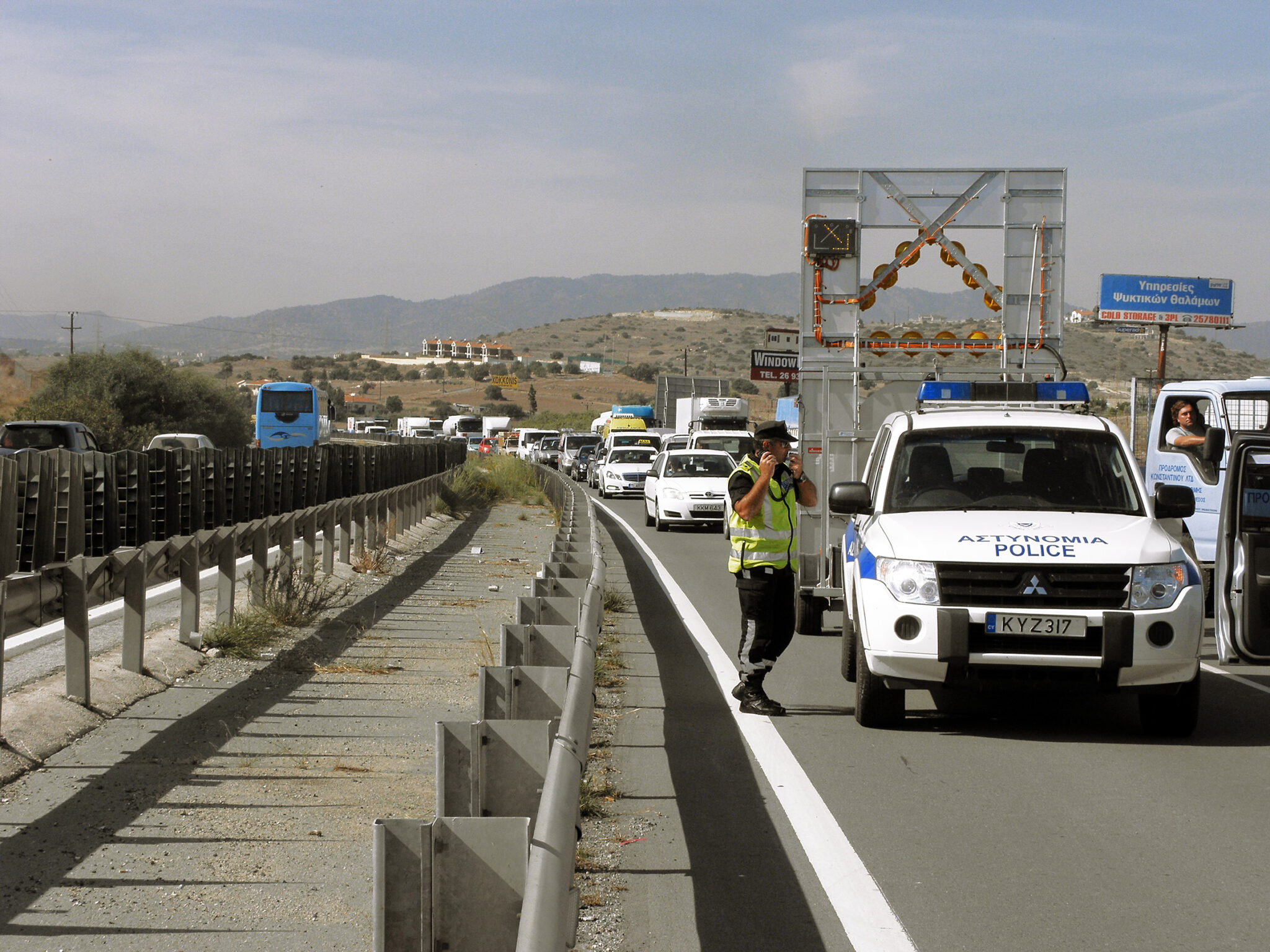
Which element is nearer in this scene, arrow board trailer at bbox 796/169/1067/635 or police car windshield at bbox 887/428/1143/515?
police car windshield at bbox 887/428/1143/515

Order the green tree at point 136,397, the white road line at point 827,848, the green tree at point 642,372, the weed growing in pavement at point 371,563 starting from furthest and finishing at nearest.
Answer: the green tree at point 642,372 → the green tree at point 136,397 → the weed growing in pavement at point 371,563 → the white road line at point 827,848

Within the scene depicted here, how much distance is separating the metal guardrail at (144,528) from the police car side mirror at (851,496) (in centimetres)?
434

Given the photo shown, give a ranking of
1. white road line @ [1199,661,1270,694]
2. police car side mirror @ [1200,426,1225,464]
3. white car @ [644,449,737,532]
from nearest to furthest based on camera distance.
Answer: police car side mirror @ [1200,426,1225,464] < white road line @ [1199,661,1270,694] < white car @ [644,449,737,532]

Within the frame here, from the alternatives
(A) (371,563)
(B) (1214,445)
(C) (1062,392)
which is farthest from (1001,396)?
(A) (371,563)

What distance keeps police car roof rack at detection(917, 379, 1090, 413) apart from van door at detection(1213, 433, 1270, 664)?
2.65 meters

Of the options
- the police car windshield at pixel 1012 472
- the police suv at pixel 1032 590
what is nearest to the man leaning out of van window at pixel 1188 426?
the police car windshield at pixel 1012 472

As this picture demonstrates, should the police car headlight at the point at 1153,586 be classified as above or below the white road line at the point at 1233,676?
above

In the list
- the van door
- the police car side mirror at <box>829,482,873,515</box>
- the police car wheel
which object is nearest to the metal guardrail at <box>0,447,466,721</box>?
the police car side mirror at <box>829,482,873,515</box>

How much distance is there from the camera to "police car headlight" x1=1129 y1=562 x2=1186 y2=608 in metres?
7.64

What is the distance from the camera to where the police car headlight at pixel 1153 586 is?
764cm

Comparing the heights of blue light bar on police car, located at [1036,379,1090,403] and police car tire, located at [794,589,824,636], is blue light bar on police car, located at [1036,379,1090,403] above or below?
above

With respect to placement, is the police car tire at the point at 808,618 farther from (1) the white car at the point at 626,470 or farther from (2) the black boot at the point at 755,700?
(1) the white car at the point at 626,470

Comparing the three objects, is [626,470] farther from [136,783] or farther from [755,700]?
[136,783]

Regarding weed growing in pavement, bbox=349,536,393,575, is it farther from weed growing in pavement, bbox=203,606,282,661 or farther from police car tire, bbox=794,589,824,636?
police car tire, bbox=794,589,824,636
